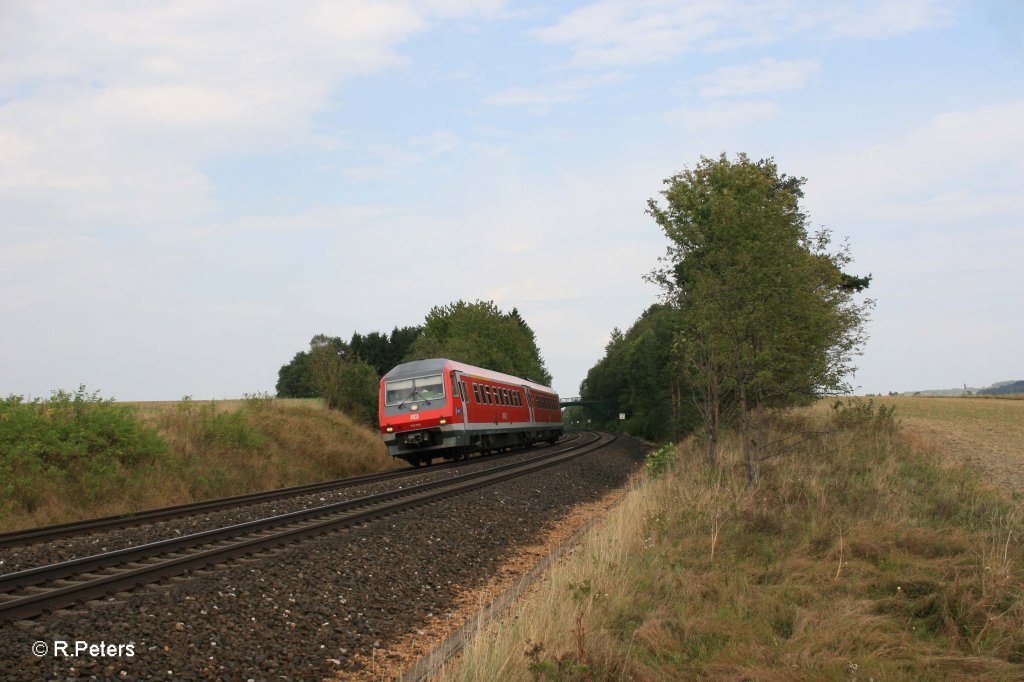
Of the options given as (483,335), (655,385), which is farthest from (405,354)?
(655,385)

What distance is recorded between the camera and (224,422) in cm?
2161

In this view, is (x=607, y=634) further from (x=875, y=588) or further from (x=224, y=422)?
(x=224, y=422)

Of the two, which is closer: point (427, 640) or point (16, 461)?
point (427, 640)

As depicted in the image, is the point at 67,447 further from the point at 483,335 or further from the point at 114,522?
the point at 483,335

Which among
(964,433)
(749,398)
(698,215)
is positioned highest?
(698,215)

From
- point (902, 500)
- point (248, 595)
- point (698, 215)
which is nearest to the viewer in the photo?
point (248, 595)

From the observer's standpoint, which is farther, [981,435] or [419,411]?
[981,435]

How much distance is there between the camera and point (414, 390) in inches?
1040

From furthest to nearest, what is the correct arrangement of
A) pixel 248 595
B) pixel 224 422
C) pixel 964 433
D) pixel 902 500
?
pixel 964 433 < pixel 224 422 < pixel 902 500 < pixel 248 595

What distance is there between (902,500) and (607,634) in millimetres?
6575

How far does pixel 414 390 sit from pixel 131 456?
34.1 feet

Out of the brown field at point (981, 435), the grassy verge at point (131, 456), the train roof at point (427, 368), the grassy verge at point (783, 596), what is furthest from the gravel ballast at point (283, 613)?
the train roof at point (427, 368)

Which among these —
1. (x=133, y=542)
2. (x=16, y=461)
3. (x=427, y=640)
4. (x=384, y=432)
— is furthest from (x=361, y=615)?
(x=384, y=432)

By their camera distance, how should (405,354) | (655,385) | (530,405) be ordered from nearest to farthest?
(530,405) < (655,385) < (405,354)
